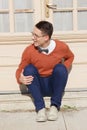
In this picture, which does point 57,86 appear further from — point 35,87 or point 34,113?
point 34,113

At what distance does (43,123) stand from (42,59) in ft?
2.51

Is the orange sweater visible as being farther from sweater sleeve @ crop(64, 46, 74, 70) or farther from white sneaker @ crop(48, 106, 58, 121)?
Result: white sneaker @ crop(48, 106, 58, 121)

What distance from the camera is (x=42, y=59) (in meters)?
4.99

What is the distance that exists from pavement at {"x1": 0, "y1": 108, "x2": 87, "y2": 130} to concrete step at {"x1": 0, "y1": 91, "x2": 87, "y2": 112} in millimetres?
74

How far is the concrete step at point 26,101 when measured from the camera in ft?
17.2

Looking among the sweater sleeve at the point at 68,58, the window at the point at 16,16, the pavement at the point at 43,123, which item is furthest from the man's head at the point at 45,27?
the pavement at the point at 43,123

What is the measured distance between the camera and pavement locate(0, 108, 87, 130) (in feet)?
15.3

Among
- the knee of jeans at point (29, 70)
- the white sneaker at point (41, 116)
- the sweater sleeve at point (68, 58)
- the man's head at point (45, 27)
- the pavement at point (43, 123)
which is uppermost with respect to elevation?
the man's head at point (45, 27)

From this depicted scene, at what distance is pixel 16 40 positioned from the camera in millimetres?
5387

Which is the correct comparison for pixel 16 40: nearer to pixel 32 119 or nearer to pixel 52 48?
pixel 52 48

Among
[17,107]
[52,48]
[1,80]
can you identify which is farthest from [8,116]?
[52,48]

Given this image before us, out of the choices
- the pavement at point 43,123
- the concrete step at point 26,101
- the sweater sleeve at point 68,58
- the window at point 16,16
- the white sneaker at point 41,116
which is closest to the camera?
the pavement at point 43,123

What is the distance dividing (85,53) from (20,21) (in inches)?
37.3

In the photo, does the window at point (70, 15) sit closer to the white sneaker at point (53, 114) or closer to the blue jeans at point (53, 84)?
the blue jeans at point (53, 84)
